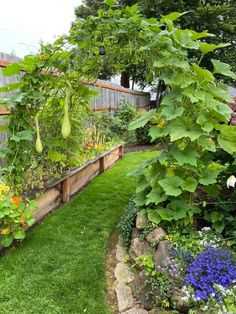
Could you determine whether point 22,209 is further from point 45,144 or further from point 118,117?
point 118,117

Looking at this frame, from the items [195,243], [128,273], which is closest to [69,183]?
[128,273]

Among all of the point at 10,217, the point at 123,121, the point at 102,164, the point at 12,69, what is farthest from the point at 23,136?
the point at 123,121

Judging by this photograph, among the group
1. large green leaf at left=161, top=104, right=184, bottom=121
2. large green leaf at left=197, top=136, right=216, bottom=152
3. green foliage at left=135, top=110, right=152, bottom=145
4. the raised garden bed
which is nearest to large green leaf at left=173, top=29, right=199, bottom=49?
large green leaf at left=161, top=104, right=184, bottom=121

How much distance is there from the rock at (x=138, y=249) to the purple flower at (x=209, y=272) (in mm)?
414

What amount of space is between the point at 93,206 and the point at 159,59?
6.79 ft

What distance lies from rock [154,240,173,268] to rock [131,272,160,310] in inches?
5.5

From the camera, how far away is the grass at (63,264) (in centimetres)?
206

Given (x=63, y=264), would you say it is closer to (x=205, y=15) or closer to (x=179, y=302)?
(x=179, y=302)

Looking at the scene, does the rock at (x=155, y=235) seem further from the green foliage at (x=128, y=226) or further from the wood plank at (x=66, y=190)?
the wood plank at (x=66, y=190)

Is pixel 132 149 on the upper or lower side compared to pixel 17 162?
lower

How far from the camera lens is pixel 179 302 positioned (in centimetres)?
179

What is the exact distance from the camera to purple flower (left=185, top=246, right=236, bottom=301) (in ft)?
5.90

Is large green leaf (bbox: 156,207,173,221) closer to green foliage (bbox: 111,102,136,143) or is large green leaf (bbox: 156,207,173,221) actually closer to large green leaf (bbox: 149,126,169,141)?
large green leaf (bbox: 149,126,169,141)

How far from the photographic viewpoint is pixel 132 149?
8.12 m
